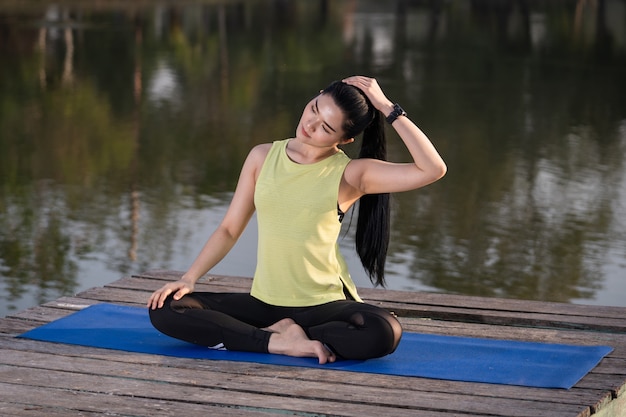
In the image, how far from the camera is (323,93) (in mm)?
3883

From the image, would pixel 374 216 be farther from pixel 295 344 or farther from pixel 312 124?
pixel 295 344

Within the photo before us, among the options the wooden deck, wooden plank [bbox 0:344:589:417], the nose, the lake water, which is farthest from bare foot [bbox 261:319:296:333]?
the lake water

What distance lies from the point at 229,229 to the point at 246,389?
0.75m

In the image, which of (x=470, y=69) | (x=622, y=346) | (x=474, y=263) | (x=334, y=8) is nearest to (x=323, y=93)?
(x=622, y=346)

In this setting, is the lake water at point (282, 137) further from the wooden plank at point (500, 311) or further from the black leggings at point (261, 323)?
the black leggings at point (261, 323)

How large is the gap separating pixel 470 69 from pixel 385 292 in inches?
492

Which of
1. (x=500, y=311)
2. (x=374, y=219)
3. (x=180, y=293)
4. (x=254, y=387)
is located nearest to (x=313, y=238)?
(x=374, y=219)

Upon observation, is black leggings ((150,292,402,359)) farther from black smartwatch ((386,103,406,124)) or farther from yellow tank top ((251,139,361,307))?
black smartwatch ((386,103,406,124))

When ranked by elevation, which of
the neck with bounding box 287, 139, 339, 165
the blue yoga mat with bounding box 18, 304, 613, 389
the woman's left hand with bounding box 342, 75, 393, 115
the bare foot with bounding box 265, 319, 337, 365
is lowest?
the blue yoga mat with bounding box 18, 304, 613, 389

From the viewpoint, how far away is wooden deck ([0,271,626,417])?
3.33 m

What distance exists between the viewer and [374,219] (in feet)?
13.4

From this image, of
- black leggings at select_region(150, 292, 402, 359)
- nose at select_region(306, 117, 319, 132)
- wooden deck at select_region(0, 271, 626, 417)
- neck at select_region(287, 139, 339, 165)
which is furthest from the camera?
neck at select_region(287, 139, 339, 165)

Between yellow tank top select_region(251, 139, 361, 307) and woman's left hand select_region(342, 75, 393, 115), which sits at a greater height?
woman's left hand select_region(342, 75, 393, 115)

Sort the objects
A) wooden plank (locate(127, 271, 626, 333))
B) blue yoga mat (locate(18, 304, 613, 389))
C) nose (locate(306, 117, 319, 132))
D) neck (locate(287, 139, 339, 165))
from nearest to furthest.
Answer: blue yoga mat (locate(18, 304, 613, 389))
nose (locate(306, 117, 319, 132))
neck (locate(287, 139, 339, 165))
wooden plank (locate(127, 271, 626, 333))
